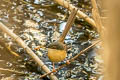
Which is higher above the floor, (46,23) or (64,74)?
(46,23)

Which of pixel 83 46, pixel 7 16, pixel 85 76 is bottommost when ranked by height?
pixel 85 76

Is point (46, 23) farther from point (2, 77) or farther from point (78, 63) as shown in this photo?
point (2, 77)

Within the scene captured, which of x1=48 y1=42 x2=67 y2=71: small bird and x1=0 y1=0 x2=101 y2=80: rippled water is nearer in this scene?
x1=48 y1=42 x2=67 y2=71: small bird

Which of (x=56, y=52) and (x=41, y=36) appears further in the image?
(x=41, y=36)

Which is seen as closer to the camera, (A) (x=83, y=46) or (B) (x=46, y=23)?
(A) (x=83, y=46)

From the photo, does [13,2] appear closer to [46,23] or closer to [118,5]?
[46,23]

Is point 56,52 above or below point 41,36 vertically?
below

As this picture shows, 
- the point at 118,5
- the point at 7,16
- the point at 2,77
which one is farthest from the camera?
the point at 7,16

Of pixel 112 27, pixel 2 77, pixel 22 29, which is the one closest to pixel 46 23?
pixel 22 29

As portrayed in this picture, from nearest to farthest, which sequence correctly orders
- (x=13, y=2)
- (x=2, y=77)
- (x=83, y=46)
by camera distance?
1. (x=2, y=77)
2. (x=83, y=46)
3. (x=13, y=2)

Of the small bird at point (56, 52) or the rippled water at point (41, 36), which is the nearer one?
the small bird at point (56, 52)
